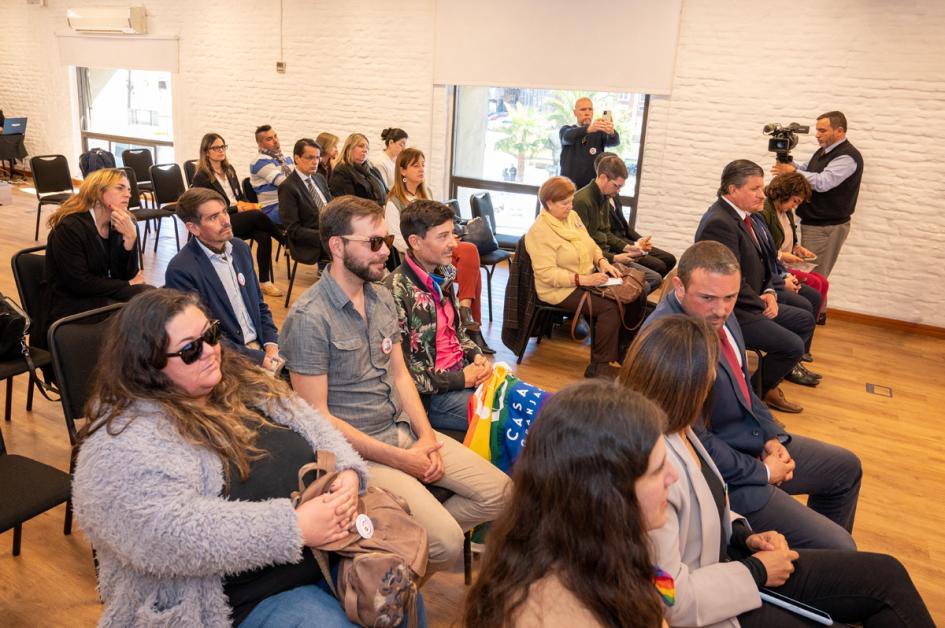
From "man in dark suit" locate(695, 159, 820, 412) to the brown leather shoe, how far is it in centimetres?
16

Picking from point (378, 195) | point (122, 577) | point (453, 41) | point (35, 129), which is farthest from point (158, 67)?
point (122, 577)

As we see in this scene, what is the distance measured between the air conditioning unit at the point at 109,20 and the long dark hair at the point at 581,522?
10604mm

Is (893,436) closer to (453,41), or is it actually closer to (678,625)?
(678,625)

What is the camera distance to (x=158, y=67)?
32.3 ft

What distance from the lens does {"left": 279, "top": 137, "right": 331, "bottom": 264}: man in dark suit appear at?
5.62 meters

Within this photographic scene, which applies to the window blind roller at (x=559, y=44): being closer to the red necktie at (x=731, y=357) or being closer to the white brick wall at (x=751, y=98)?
the white brick wall at (x=751, y=98)

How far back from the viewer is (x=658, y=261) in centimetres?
574

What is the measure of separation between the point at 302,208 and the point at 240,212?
0.78 metres

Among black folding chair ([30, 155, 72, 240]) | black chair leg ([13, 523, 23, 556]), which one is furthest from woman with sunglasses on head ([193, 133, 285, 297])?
black chair leg ([13, 523, 23, 556])

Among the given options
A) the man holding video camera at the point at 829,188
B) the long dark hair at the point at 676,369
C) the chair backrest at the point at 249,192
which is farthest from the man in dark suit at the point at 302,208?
the long dark hair at the point at 676,369

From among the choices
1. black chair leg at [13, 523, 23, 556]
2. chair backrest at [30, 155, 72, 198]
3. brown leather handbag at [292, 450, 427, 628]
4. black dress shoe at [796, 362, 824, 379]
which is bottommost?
black chair leg at [13, 523, 23, 556]

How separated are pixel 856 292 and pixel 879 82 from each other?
6.01 feet

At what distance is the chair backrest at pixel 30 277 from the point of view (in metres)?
3.27

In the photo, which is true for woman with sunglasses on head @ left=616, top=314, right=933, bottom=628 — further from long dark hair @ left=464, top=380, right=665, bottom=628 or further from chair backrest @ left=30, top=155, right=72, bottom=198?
chair backrest @ left=30, top=155, right=72, bottom=198
